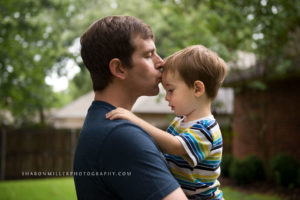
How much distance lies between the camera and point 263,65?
1125 cm

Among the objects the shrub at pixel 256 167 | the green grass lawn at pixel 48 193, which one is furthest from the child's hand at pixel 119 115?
the shrub at pixel 256 167

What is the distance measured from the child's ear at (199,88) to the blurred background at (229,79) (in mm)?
4577

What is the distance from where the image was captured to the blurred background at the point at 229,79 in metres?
8.49

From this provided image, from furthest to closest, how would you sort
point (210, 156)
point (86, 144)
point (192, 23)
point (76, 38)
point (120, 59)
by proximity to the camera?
point (76, 38), point (192, 23), point (210, 156), point (120, 59), point (86, 144)

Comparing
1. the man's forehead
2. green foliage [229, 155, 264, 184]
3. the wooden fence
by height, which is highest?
the man's forehead

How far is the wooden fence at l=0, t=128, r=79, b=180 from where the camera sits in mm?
15953

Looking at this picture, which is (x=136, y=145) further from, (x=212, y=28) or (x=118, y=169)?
(x=212, y=28)

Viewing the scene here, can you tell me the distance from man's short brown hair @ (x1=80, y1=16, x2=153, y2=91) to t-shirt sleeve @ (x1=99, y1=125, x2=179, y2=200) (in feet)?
1.44

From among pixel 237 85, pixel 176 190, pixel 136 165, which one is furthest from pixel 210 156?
pixel 237 85

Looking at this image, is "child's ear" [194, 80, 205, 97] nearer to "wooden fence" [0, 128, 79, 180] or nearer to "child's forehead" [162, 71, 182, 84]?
"child's forehead" [162, 71, 182, 84]

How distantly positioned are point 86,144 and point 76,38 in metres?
20.8

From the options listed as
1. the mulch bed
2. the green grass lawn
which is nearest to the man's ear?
the green grass lawn

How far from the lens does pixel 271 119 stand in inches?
501

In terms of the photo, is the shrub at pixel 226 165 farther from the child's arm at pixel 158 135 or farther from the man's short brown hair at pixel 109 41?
the man's short brown hair at pixel 109 41
